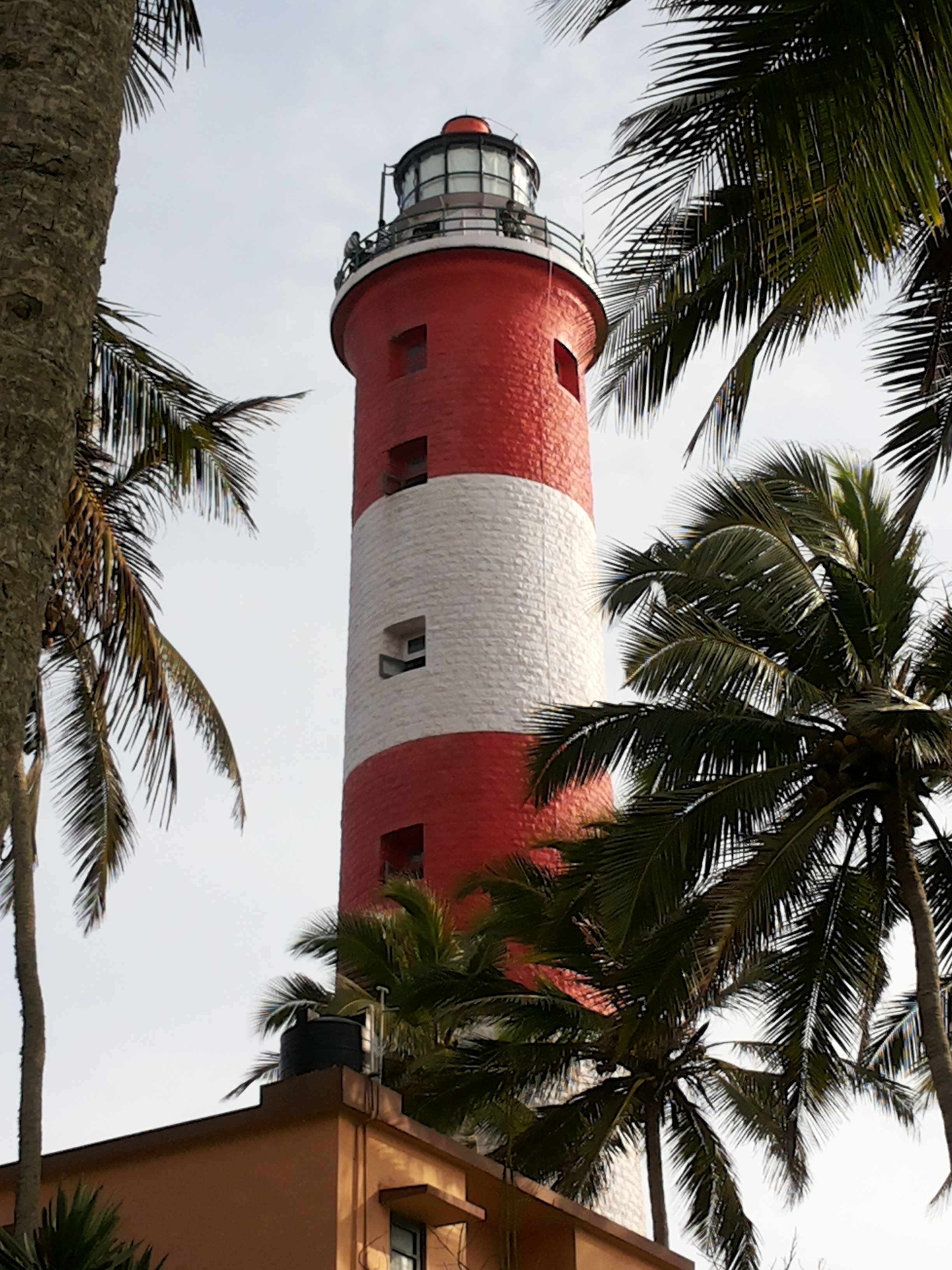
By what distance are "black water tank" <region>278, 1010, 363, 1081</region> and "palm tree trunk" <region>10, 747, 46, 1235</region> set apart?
1906 mm

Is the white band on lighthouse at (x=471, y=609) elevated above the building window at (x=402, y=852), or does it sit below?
above

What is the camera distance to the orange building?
12.1m

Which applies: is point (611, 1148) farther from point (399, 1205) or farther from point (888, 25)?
point (888, 25)

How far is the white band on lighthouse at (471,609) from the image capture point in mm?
27234

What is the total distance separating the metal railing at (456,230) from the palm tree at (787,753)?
1623cm

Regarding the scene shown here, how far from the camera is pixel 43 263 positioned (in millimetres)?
4777

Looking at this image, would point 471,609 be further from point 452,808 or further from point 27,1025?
point 27,1025


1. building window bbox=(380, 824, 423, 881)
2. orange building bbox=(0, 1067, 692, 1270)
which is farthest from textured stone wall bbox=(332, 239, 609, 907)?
orange building bbox=(0, 1067, 692, 1270)

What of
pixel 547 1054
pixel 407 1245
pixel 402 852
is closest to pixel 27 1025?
pixel 407 1245

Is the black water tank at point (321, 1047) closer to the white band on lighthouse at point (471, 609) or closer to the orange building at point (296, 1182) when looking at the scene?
the orange building at point (296, 1182)

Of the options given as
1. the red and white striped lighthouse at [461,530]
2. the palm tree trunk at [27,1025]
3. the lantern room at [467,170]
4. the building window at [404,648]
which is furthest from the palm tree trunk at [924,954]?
the lantern room at [467,170]

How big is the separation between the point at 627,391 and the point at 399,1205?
5.92 meters

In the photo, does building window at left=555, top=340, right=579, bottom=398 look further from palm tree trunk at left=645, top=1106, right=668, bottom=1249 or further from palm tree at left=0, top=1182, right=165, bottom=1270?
palm tree at left=0, top=1182, right=165, bottom=1270

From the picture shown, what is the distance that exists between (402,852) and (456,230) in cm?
1157
